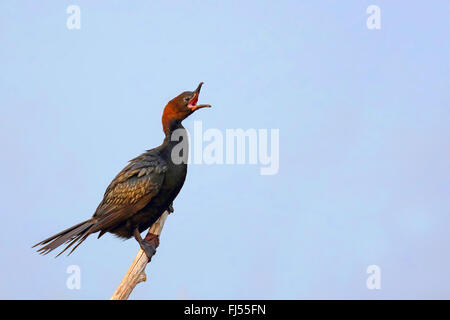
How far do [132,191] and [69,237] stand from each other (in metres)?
1.01

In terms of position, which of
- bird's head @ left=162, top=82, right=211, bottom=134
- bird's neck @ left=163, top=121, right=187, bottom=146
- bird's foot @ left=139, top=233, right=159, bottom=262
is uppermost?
bird's head @ left=162, top=82, right=211, bottom=134

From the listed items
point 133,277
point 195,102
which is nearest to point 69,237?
point 133,277

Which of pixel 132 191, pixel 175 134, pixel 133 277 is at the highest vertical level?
pixel 175 134

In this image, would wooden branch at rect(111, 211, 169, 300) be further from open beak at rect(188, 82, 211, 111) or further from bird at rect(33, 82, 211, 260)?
open beak at rect(188, 82, 211, 111)

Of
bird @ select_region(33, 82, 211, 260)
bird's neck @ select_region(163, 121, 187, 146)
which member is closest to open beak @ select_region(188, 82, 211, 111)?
bird @ select_region(33, 82, 211, 260)

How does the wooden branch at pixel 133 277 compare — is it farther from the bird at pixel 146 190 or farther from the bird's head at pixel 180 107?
the bird's head at pixel 180 107

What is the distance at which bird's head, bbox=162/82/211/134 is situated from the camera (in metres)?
8.23

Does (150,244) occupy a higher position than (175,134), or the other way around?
(175,134)

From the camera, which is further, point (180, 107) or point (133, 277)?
point (180, 107)

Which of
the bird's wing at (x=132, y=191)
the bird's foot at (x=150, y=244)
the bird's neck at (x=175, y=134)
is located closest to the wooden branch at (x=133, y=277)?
the bird's foot at (x=150, y=244)

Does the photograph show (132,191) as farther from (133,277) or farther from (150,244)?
(133,277)

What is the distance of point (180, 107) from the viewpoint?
823 cm
